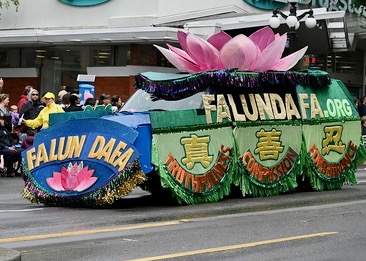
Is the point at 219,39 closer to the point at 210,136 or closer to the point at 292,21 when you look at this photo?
the point at 210,136

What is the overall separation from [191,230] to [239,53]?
15.2 ft

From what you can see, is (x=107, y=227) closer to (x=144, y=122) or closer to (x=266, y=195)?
(x=144, y=122)

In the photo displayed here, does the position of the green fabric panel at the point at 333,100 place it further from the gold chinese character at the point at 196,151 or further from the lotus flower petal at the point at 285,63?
the gold chinese character at the point at 196,151

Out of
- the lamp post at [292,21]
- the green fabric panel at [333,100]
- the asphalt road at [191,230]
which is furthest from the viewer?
the lamp post at [292,21]

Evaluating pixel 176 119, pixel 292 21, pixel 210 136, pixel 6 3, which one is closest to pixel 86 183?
pixel 176 119

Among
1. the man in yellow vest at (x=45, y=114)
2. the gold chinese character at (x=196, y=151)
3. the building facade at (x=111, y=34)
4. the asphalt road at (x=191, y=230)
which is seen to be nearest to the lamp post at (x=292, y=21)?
the building facade at (x=111, y=34)

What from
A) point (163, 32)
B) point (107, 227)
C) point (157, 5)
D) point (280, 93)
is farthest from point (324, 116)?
point (157, 5)

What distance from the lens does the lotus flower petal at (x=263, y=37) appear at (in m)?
15.9

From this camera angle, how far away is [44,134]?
13766 millimetres

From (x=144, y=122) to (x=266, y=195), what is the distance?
3.25m

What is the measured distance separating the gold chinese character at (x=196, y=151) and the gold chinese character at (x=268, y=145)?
1.31 metres

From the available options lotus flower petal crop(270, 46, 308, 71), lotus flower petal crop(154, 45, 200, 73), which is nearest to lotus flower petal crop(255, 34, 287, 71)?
lotus flower petal crop(270, 46, 308, 71)

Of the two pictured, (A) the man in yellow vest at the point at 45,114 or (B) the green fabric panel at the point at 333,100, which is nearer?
(B) the green fabric panel at the point at 333,100

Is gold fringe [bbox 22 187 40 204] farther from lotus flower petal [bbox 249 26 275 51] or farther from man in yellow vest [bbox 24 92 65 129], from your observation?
man in yellow vest [bbox 24 92 65 129]
